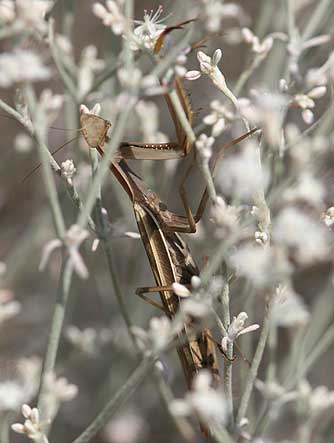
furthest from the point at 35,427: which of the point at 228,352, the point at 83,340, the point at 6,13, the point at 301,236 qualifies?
the point at 83,340

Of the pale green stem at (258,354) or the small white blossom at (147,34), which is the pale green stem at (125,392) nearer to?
the pale green stem at (258,354)

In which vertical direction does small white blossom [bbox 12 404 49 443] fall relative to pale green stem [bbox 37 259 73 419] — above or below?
below

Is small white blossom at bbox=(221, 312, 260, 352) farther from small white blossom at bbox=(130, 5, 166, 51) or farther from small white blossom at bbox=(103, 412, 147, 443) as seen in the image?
small white blossom at bbox=(103, 412, 147, 443)

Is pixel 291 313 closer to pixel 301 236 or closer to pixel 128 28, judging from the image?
pixel 301 236

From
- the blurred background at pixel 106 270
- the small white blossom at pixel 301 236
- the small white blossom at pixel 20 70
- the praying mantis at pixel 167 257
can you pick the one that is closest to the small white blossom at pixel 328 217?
the small white blossom at pixel 301 236

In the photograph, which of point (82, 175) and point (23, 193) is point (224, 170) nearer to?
point (82, 175)

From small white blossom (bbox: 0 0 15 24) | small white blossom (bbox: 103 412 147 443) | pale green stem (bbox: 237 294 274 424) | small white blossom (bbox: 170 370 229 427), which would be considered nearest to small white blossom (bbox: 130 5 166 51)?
small white blossom (bbox: 0 0 15 24)
